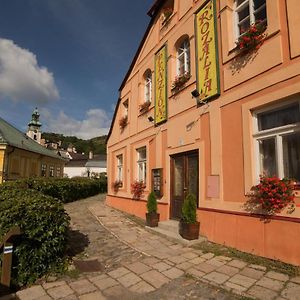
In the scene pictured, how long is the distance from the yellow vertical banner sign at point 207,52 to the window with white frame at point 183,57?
1.04 metres

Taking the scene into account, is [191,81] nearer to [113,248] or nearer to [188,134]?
[188,134]

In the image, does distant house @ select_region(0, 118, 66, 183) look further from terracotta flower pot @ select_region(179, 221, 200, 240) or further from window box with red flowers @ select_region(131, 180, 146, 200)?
terracotta flower pot @ select_region(179, 221, 200, 240)

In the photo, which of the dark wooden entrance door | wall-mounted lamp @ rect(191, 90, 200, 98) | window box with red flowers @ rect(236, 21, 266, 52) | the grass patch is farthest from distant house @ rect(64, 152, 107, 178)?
window box with red flowers @ rect(236, 21, 266, 52)

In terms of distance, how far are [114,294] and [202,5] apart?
27.0ft

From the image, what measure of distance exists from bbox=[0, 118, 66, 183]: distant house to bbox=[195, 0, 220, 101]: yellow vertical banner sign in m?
20.1

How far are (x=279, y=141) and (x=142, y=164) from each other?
7197 millimetres

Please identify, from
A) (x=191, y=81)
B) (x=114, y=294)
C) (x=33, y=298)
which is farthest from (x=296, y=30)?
(x=33, y=298)

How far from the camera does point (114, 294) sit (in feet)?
14.3

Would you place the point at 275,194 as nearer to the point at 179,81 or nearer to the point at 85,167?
the point at 179,81

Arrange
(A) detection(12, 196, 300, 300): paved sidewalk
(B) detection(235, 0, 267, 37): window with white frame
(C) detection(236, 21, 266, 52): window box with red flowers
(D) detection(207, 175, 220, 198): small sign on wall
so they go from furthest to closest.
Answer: (D) detection(207, 175, 220, 198): small sign on wall → (B) detection(235, 0, 267, 37): window with white frame → (C) detection(236, 21, 266, 52): window box with red flowers → (A) detection(12, 196, 300, 300): paved sidewalk

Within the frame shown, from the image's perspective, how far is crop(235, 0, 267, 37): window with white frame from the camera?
6.80 meters

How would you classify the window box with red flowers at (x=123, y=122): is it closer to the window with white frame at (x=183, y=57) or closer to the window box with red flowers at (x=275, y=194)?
the window with white frame at (x=183, y=57)

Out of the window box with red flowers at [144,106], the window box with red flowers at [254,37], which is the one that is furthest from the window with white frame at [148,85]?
the window box with red flowers at [254,37]

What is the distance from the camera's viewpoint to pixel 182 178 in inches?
361
